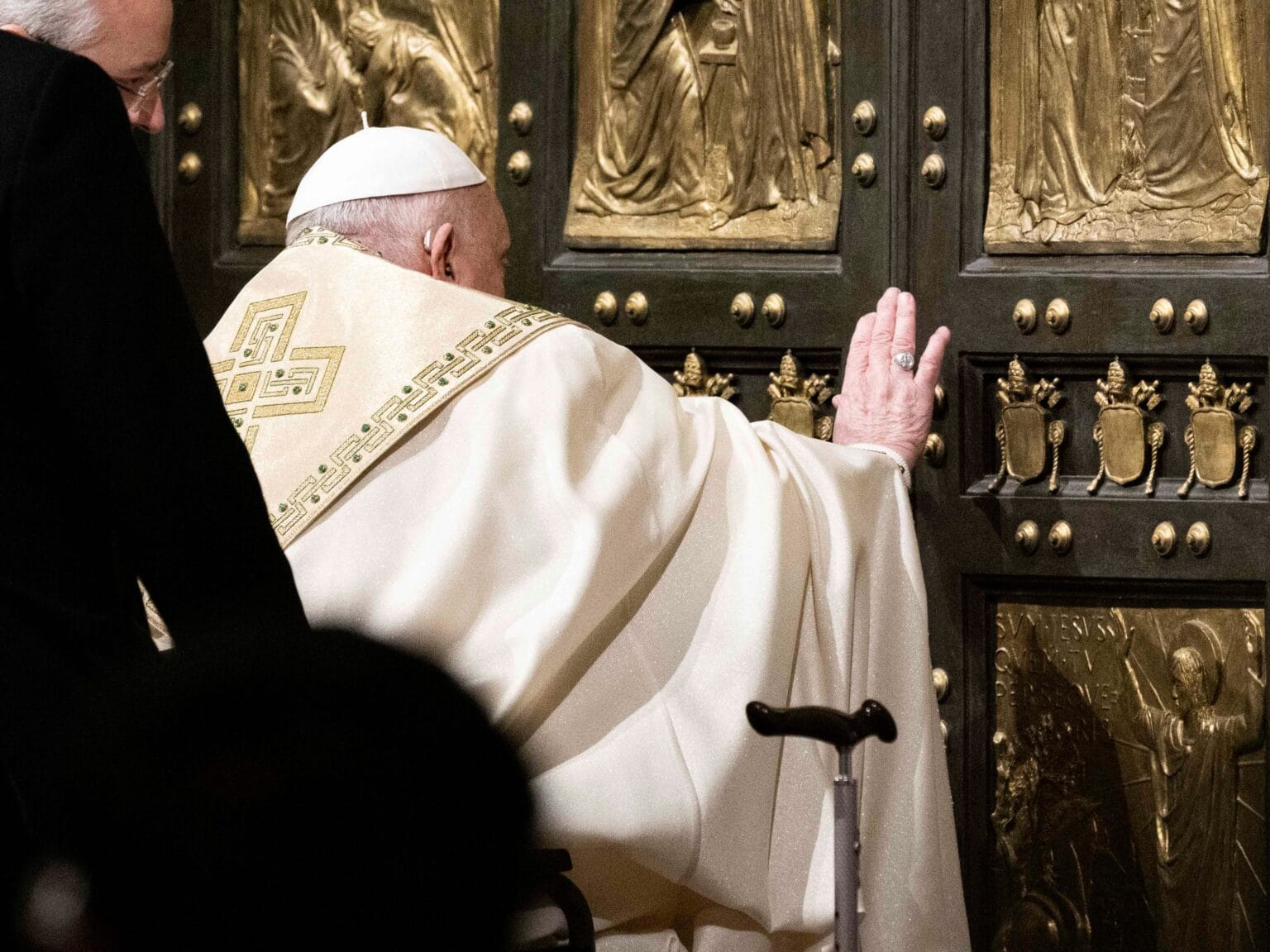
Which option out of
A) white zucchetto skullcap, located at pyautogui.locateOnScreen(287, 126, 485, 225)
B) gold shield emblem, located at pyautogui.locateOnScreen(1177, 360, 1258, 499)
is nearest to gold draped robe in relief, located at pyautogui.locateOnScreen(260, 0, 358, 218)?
white zucchetto skullcap, located at pyautogui.locateOnScreen(287, 126, 485, 225)

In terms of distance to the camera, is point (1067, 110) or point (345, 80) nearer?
point (1067, 110)

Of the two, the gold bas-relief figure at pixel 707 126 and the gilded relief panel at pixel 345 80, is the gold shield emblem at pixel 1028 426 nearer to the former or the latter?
the gold bas-relief figure at pixel 707 126

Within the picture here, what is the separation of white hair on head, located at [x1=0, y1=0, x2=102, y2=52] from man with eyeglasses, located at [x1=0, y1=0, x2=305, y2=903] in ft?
0.42

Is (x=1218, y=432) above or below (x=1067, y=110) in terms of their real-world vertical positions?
below

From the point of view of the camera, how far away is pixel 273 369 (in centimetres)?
256

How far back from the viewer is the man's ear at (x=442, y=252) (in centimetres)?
283

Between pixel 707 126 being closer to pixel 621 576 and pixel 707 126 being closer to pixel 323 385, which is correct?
pixel 323 385

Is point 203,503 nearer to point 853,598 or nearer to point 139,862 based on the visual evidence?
point 139,862

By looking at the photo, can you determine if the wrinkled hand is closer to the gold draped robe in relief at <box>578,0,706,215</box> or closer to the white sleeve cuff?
the white sleeve cuff

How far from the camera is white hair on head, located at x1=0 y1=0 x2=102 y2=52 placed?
58.1 inches

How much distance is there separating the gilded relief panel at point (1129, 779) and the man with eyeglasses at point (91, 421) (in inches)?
87.5

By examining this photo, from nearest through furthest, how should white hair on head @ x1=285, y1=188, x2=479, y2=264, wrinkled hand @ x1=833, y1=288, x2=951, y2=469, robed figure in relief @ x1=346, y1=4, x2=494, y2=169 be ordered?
white hair on head @ x1=285, y1=188, x2=479, y2=264 → wrinkled hand @ x1=833, y1=288, x2=951, y2=469 → robed figure in relief @ x1=346, y1=4, x2=494, y2=169

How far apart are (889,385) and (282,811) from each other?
2.48 metres

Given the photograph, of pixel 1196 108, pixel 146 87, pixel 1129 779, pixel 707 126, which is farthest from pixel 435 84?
pixel 146 87
